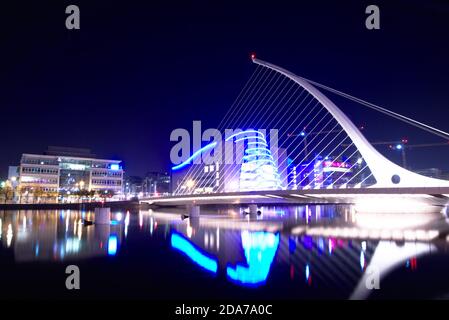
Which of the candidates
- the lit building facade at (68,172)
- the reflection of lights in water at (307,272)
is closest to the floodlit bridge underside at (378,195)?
the reflection of lights in water at (307,272)

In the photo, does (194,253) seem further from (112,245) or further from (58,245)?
(58,245)

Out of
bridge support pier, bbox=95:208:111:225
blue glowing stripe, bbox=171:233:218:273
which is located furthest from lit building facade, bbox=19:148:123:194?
blue glowing stripe, bbox=171:233:218:273

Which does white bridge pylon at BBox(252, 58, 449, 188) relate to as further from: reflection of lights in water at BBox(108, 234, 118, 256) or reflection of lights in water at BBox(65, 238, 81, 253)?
reflection of lights in water at BBox(65, 238, 81, 253)

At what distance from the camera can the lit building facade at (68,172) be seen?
86438 mm

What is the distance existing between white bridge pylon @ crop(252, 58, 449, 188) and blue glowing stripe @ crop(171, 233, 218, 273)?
1594 centimetres

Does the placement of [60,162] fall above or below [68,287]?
above

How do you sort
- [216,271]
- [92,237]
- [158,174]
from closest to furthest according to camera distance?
1. [216,271]
2. [92,237]
3. [158,174]

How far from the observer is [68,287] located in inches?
385

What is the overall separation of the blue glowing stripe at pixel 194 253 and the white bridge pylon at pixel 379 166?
1594cm

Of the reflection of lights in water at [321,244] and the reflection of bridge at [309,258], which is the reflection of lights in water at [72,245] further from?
the reflection of lights in water at [321,244]
